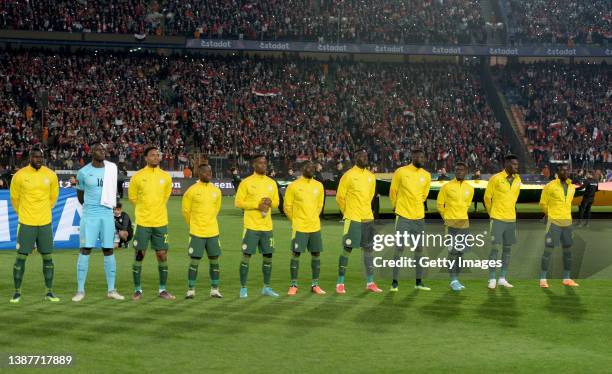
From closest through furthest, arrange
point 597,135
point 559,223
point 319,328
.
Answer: point 319,328 → point 559,223 → point 597,135

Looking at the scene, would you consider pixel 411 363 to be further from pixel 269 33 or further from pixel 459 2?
pixel 459 2

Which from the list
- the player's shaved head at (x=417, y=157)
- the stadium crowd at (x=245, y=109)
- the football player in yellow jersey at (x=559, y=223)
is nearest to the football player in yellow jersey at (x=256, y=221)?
the player's shaved head at (x=417, y=157)

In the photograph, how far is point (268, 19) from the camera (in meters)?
55.1

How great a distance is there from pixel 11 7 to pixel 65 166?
1386cm

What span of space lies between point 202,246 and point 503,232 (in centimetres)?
514

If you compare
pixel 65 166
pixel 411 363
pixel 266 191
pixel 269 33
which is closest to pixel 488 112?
pixel 269 33

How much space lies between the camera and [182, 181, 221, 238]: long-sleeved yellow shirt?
518 inches

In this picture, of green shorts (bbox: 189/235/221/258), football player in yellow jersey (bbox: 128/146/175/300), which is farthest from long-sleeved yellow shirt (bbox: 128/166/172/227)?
green shorts (bbox: 189/235/221/258)

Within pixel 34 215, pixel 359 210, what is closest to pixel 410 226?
pixel 359 210

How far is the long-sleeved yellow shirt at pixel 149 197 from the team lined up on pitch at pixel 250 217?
0.01 m

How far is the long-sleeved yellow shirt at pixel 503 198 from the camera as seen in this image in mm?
14805

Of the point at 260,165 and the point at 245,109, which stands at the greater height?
the point at 260,165

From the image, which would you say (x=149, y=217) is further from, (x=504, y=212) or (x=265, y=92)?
(x=265, y=92)

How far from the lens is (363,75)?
55.9 metres
